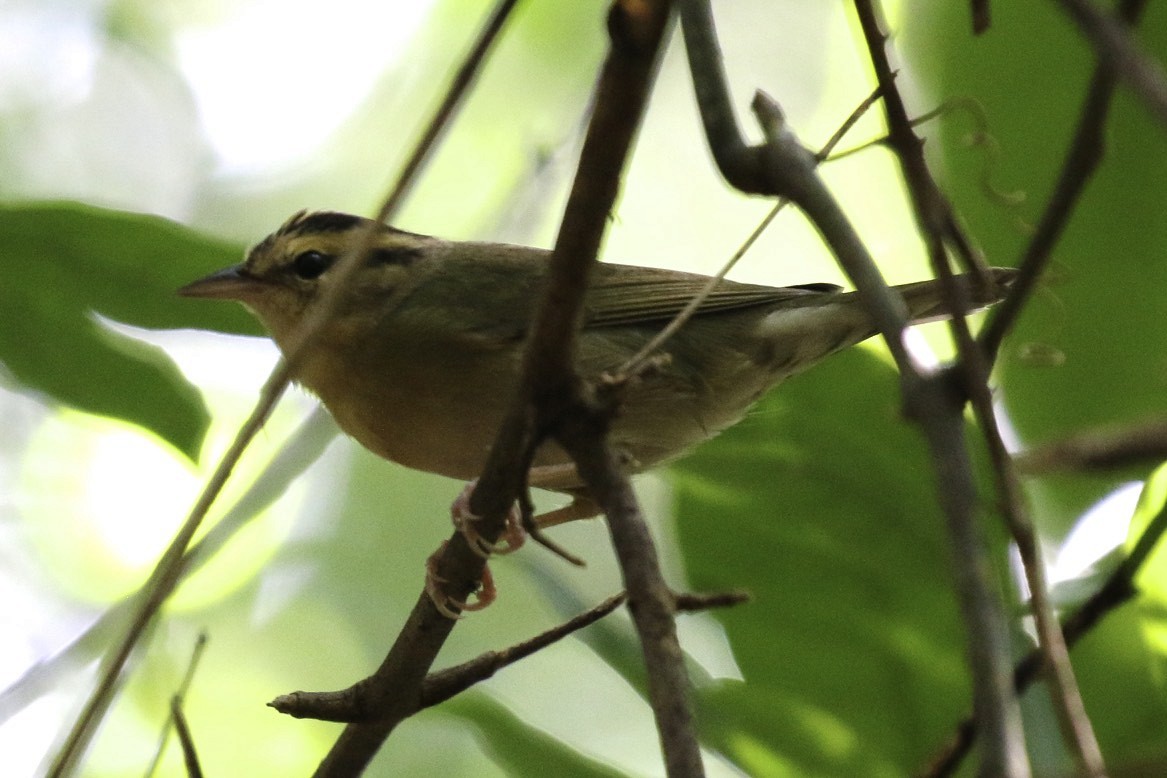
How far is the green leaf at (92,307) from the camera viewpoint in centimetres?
277

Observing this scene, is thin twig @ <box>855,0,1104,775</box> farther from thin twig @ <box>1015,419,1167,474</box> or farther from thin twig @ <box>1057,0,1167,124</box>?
thin twig @ <box>1057,0,1167,124</box>

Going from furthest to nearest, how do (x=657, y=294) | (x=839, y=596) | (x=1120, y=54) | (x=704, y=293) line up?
(x=657, y=294), (x=839, y=596), (x=704, y=293), (x=1120, y=54)

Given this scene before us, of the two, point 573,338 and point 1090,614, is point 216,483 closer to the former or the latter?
point 573,338

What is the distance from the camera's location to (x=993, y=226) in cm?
289

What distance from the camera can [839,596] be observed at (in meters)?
2.68

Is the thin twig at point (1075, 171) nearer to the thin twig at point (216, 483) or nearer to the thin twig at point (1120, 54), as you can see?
the thin twig at point (1120, 54)

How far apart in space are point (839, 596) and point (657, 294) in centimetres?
139

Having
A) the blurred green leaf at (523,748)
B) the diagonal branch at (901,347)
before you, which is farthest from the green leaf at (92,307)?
the diagonal branch at (901,347)

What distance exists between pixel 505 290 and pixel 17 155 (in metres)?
4.29

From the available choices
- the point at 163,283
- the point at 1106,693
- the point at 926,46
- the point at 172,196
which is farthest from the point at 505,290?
the point at 172,196

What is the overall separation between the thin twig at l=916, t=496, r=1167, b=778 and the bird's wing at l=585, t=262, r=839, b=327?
1.63 meters

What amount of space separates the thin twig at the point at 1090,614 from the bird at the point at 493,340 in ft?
4.35

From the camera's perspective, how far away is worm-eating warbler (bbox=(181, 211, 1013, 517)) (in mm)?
3596

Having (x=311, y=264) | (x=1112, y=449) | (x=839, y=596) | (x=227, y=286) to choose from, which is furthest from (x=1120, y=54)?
(x=311, y=264)
